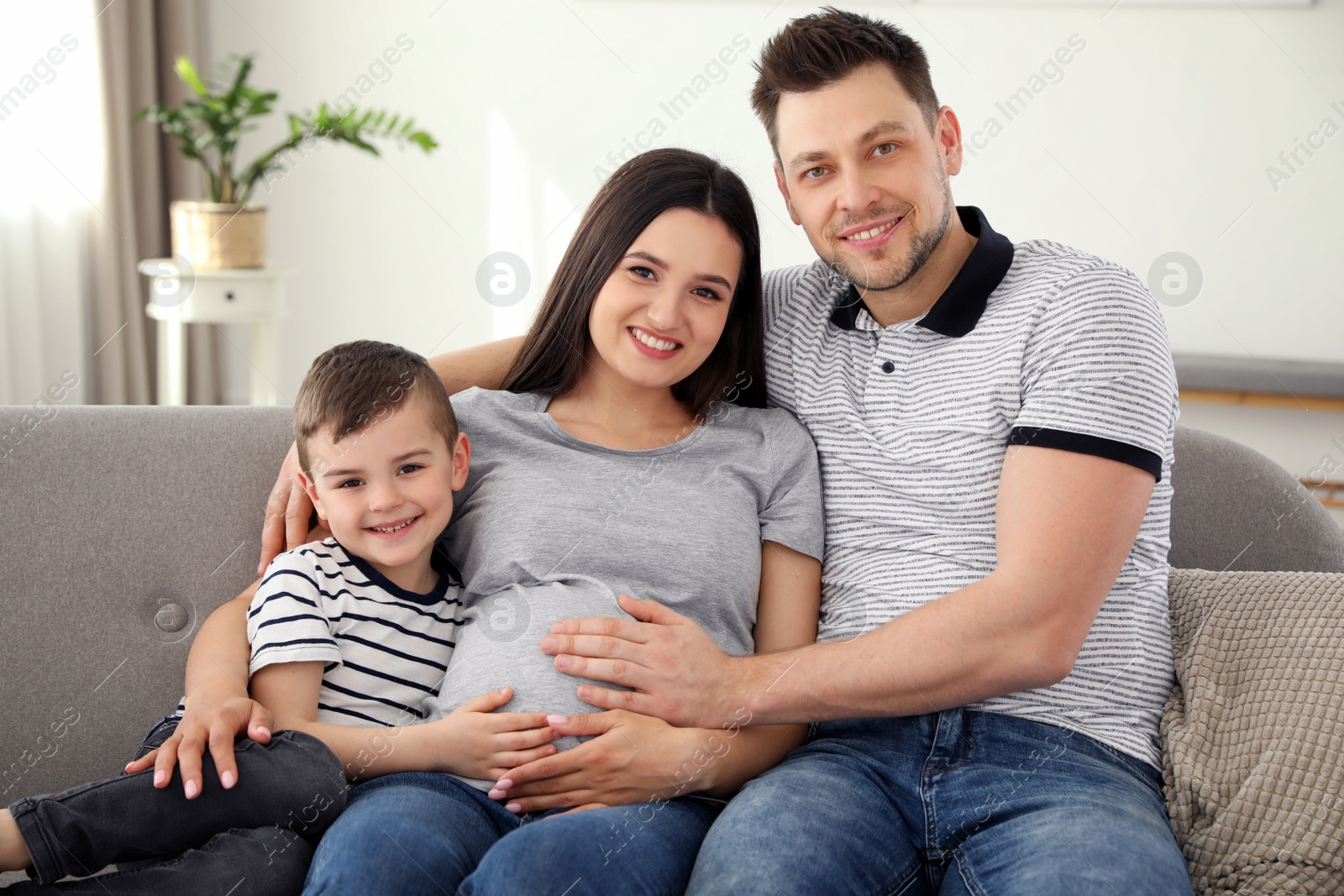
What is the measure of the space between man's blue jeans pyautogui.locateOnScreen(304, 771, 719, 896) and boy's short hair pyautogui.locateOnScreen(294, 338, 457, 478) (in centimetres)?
40

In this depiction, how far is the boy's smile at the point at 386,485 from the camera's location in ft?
3.91

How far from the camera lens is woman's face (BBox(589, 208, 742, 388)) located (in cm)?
134

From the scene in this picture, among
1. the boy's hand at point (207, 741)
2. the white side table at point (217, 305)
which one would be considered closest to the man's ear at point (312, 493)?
the boy's hand at point (207, 741)

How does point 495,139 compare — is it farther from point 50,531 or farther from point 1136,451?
point 1136,451

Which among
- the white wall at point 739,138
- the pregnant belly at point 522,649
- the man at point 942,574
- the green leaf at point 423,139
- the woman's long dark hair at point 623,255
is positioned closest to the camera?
the man at point 942,574

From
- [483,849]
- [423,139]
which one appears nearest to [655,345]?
[483,849]

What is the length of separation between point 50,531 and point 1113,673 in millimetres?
1270

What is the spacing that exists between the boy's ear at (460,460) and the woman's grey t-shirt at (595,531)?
35 millimetres

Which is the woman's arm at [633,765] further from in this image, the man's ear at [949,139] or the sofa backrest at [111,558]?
the man's ear at [949,139]

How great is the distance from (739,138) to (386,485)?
2.99 meters

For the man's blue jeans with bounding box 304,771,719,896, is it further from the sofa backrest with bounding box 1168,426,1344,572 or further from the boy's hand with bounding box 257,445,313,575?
the sofa backrest with bounding box 1168,426,1344,572

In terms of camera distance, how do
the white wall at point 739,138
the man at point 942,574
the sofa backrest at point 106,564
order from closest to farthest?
the man at point 942,574
the sofa backrest at point 106,564
the white wall at point 739,138

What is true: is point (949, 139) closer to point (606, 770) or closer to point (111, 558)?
point (606, 770)

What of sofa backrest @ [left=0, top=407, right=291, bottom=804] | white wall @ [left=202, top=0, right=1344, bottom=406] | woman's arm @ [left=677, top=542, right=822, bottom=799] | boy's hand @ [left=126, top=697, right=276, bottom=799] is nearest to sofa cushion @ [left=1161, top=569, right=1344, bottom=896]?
woman's arm @ [left=677, top=542, right=822, bottom=799]
